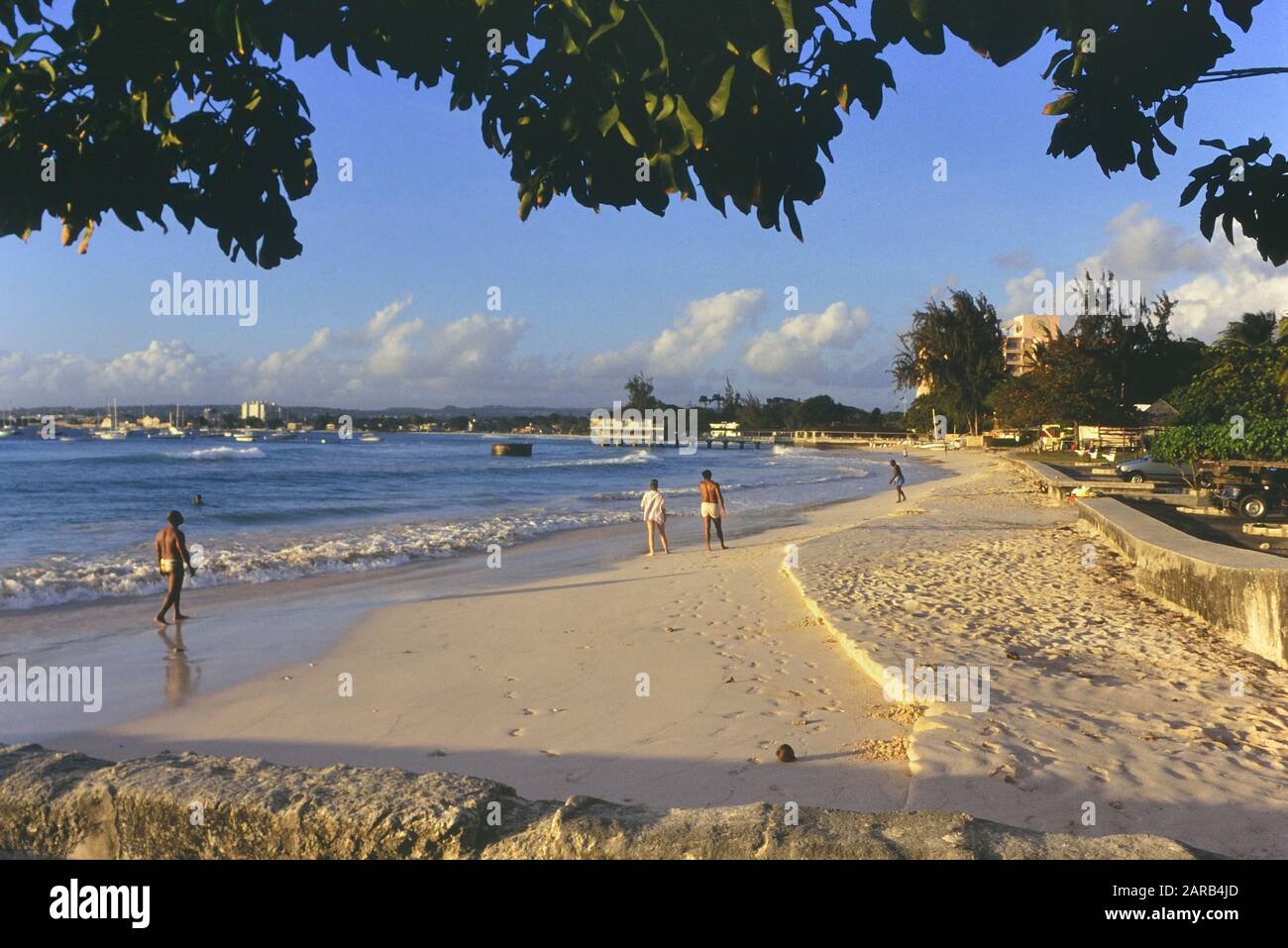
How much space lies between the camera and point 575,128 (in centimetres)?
259

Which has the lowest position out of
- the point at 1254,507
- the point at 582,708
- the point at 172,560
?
the point at 582,708

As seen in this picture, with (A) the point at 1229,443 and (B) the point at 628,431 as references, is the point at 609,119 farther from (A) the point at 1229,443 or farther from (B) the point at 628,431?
(B) the point at 628,431

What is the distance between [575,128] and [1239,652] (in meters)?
8.31

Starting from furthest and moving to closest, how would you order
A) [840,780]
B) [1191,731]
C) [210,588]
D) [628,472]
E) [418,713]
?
[628,472], [210,588], [418,713], [1191,731], [840,780]

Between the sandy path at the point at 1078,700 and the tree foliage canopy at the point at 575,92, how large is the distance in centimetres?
315

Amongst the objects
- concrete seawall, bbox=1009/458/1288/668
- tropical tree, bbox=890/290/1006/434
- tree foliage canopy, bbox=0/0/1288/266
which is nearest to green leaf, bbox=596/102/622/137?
tree foliage canopy, bbox=0/0/1288/266

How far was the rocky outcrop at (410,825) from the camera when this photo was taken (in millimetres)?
2338

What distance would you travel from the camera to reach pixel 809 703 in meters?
7.01

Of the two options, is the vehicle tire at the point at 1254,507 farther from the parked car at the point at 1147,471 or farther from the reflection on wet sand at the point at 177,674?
the reflection on wet sand at the point at 177,674

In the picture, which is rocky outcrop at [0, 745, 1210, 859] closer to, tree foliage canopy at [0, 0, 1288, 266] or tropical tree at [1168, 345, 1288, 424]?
tree foliage canopy at [0, 0, 1288, 266]

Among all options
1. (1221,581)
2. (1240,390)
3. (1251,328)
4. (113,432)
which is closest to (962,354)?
(1251,328)

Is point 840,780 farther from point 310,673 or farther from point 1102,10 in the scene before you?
point 310,673

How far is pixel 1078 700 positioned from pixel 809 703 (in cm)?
202
